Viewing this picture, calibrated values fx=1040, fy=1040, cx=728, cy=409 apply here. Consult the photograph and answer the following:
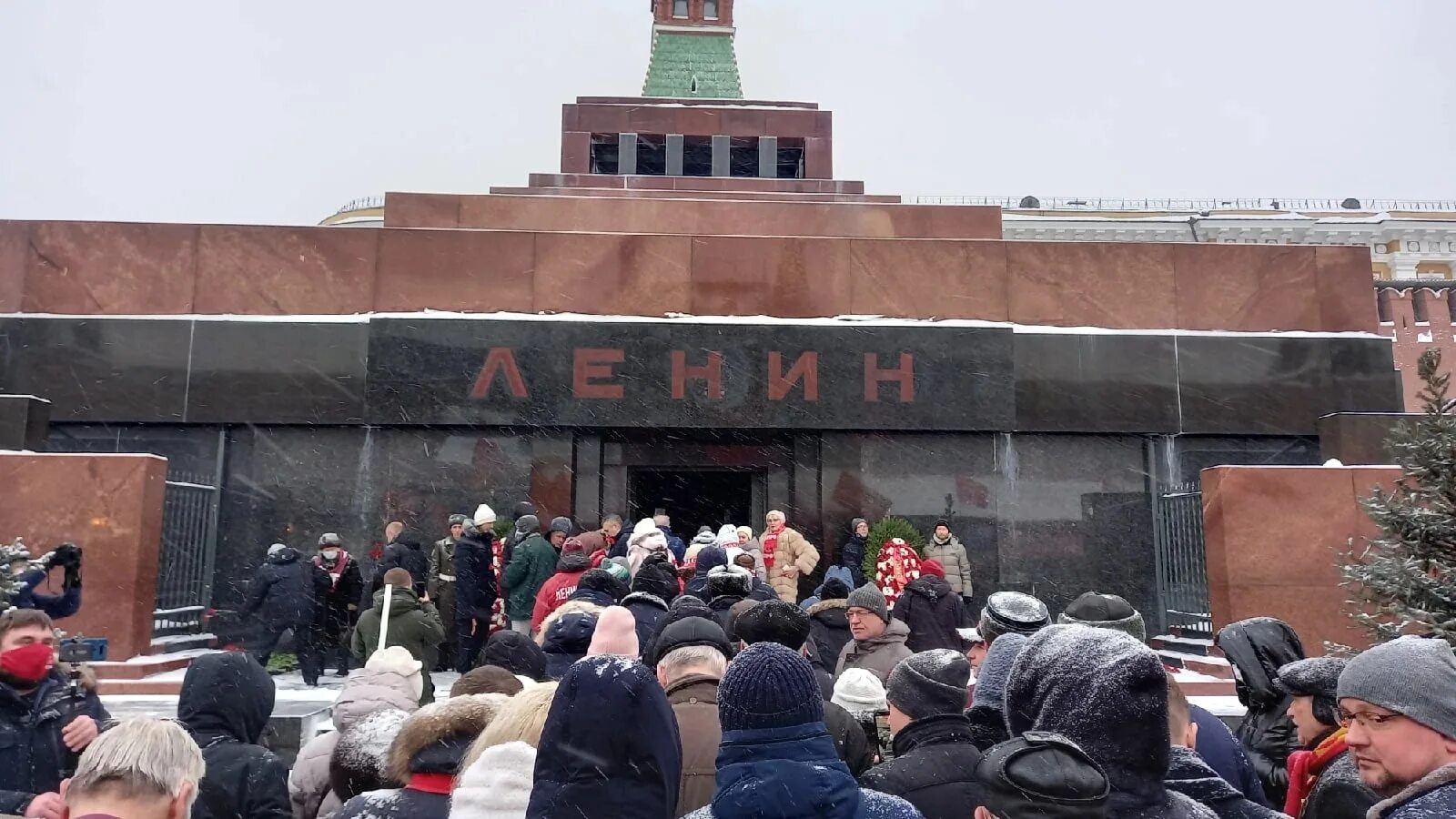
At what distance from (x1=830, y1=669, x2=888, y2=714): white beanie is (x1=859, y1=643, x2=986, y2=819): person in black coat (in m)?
0.85

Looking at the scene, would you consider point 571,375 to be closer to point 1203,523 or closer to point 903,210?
point 903,210

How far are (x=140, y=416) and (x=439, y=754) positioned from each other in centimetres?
1177

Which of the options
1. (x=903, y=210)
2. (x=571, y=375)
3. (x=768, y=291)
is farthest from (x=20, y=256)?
(x=903, y=210)

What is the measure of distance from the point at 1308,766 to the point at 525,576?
22.3 ft

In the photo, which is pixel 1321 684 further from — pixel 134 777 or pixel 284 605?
pixel 284 605

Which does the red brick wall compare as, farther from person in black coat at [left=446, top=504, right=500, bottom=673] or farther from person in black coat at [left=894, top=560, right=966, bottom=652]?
person in black coat at [left=446, top=504, right=500, bottom=673]

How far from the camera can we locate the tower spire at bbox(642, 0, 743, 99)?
23.0 meters

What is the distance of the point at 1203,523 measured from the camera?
9.91 meters

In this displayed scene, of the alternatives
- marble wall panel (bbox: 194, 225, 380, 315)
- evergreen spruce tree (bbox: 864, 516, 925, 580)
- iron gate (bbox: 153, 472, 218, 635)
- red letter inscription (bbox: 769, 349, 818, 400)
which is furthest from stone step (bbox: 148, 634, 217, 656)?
evergreen spruce tree (bbox: 864, 516, 925, 580)

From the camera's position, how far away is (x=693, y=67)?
76.3ft

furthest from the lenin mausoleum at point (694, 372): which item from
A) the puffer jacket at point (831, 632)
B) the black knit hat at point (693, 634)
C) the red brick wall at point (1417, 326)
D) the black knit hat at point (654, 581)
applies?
the red brick wall at point (1417, 326)

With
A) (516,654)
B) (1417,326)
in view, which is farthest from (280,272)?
(1417,326)

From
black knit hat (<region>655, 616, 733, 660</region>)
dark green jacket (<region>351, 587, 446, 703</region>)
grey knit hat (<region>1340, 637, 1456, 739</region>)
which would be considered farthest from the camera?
dark green jacket (<region>351, 587, 446, 703</region>)

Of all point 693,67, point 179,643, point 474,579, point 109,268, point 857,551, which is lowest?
point 179,643
